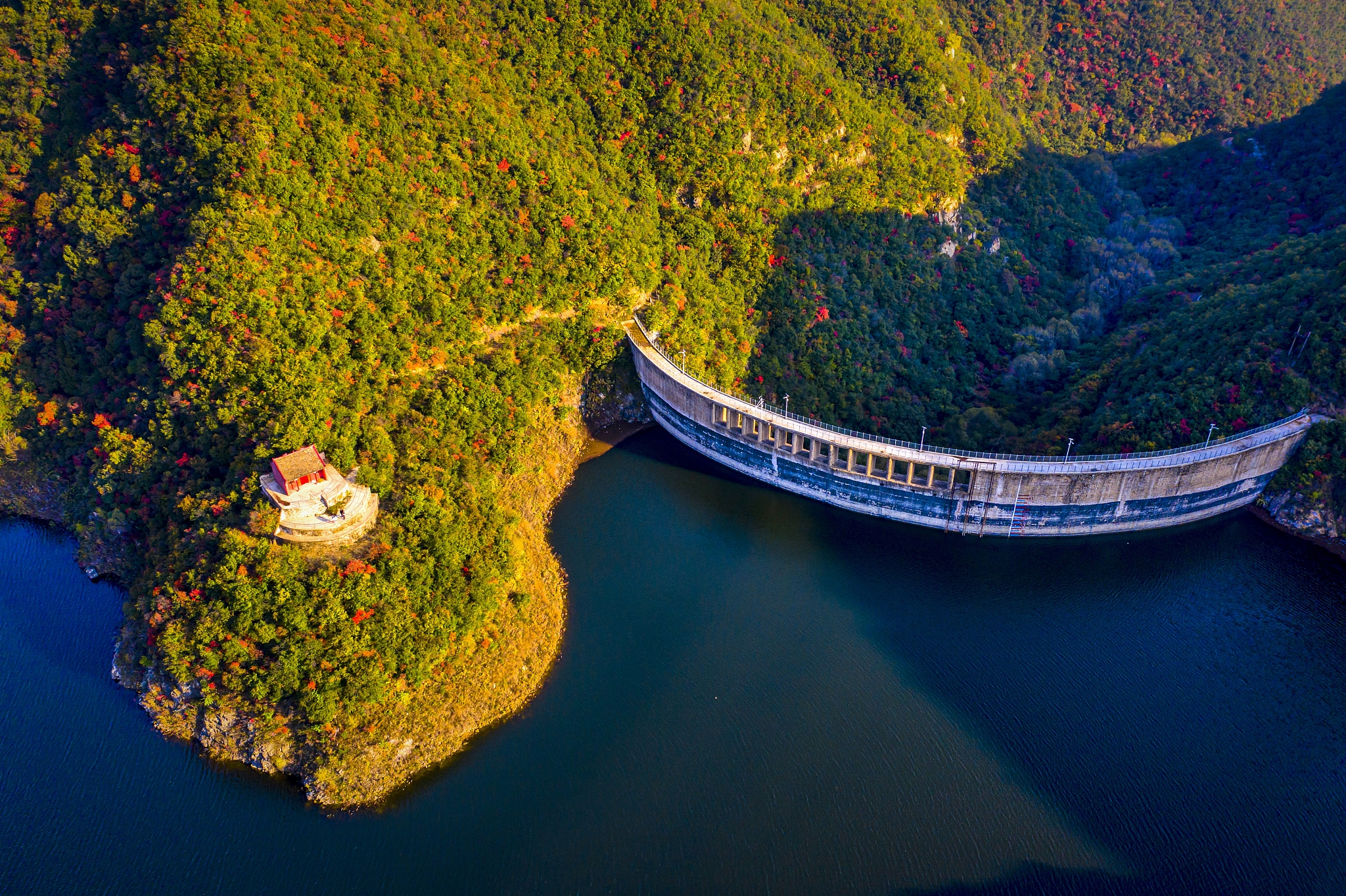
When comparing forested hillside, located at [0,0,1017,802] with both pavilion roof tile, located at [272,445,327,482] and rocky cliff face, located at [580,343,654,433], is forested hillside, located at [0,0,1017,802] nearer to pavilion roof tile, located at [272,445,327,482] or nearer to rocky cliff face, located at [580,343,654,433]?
rocky cliff face, located at [580,343,654,433]

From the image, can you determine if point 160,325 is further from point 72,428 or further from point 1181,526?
point 1181,526

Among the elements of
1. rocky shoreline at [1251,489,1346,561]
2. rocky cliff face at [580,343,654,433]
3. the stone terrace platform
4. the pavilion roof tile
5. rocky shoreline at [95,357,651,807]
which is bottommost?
rocky shoreline at [95,357,651,807]

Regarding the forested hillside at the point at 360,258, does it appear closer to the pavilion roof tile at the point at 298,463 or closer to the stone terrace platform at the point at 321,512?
the stone terrace platform at the point at 321,512

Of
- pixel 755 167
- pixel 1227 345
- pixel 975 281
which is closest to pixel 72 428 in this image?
pixel 755 167

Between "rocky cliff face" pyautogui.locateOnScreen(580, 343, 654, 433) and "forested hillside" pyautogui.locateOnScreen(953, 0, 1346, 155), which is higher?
"forested hillside" pyautogui.locateOnScreen(953, 0, 1346, 155)

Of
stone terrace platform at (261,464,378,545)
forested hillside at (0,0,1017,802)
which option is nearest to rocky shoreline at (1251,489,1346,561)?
forested hillside at (0,0,1017,802)

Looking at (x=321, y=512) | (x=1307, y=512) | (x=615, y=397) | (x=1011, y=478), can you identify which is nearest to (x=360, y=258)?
(x=321, y=512)

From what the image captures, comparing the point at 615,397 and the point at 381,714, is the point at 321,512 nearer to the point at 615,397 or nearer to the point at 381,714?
the point at 381,714
